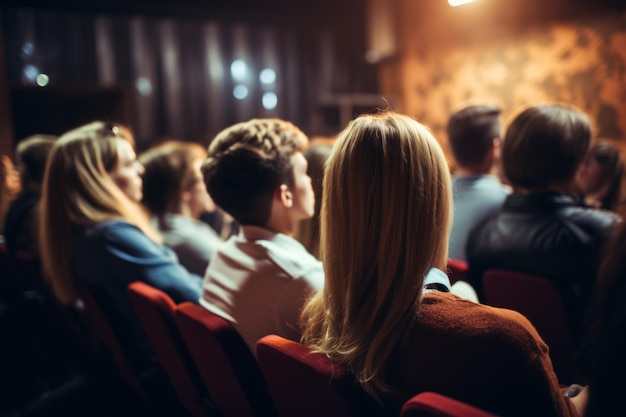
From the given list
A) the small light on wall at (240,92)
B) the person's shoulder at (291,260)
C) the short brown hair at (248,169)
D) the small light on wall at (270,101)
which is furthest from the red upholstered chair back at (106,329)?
the small light on wall at (270,101)

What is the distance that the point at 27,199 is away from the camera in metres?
2.91

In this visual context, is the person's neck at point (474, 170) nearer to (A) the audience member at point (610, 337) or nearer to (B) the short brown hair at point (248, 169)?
(B) the short brown hair at point (248, 169)

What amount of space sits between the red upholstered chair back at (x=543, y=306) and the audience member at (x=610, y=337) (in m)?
0.89

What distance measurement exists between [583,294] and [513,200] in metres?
0.38

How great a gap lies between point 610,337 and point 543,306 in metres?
0.99

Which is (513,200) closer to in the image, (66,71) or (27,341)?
(27,341)

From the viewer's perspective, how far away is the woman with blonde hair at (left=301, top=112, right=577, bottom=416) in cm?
82

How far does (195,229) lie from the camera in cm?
243

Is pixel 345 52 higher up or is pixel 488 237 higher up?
pixel 345 52

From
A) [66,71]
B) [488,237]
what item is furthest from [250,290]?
[66,71]

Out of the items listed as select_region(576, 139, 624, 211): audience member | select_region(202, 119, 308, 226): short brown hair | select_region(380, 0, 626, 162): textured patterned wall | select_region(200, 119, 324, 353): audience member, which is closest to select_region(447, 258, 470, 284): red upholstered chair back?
select_region(200, 119, 324, 353): audience member

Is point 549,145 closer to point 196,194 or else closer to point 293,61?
point 196,194

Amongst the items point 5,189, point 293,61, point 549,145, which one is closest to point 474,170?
point 549,145

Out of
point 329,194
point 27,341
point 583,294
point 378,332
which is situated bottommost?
point 27,341
